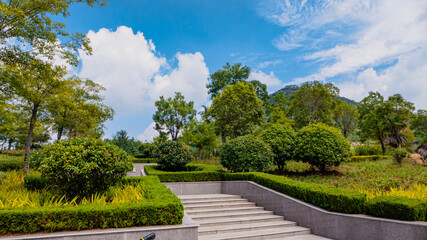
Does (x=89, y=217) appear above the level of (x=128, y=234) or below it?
above

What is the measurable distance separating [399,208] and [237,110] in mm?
21475

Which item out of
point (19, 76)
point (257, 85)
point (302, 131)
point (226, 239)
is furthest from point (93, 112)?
point (257, 85)

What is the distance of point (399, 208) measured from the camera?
5.45 metres

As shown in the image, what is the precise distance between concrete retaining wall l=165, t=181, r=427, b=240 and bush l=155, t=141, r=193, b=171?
5097mm

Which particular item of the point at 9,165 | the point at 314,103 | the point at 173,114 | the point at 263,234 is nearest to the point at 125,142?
the point at 173,114

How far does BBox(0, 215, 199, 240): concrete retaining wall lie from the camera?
14.5ft

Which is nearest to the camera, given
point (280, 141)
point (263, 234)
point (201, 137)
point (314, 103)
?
point (263, 234)

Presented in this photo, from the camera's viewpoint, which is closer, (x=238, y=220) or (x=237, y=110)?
(x=238, y=220)

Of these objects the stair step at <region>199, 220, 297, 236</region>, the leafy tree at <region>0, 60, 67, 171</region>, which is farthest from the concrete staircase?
the leafy tree at <region>0, 60, 67, 171</region>

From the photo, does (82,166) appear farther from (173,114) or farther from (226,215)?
(173,114)

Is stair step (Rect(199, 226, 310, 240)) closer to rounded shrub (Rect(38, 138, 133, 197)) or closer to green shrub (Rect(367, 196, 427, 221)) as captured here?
green shrub (Rect(367, 196, 427, 221))

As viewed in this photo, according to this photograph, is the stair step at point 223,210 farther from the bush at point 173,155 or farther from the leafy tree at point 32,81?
the leafy tree at point 32,81

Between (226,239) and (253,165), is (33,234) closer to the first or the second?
(226,239)

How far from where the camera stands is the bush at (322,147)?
1225cm
